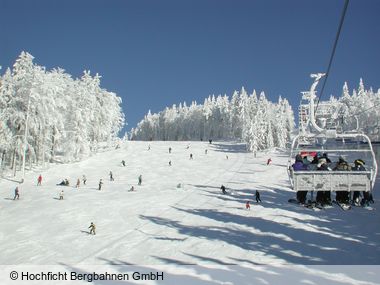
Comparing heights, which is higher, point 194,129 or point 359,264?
point 194,129

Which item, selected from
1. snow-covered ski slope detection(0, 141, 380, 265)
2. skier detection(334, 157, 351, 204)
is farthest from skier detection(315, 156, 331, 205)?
snow-covered ski slope detection(0, 141, 380, 265)

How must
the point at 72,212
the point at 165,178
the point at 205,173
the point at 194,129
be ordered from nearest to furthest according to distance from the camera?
the point at 72,212
the point at 165,178
the point at 205,173
the point at 194,129

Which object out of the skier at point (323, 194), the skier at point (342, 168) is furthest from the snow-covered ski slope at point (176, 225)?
the skier at point (342, 168)

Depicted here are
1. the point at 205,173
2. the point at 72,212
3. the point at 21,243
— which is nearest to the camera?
the point at 21,243

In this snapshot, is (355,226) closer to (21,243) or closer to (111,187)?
(21,243)

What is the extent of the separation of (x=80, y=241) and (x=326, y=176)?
58.2 ft

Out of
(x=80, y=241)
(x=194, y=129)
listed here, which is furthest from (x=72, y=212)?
(x=194, y=129)

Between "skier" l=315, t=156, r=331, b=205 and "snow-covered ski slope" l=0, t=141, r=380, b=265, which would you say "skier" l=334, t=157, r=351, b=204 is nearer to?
"skier" l=315, t=156, r=331, b=205

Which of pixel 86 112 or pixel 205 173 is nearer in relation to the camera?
pixel 205 173

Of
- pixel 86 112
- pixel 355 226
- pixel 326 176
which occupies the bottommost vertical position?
pixel 355 226

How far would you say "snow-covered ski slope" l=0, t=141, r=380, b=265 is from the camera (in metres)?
23.9

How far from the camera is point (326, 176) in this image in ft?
50.8

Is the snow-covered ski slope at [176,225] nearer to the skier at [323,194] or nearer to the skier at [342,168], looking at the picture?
the skier at [323,194]

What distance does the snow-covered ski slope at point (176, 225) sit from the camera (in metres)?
23.9
